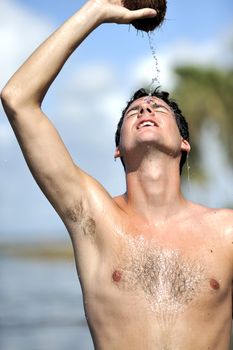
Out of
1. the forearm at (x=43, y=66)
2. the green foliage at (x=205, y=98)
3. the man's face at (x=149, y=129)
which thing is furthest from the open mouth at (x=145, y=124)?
the green foliage at (x=205, y=98)

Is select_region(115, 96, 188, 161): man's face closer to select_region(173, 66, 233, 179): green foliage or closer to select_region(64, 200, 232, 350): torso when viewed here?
select_region(64, 200, 232, 350): torso

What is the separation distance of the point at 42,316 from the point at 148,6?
32.7 ft

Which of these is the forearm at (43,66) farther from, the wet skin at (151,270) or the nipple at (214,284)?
the nipple at (214,284)

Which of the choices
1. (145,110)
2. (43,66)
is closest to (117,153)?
(145,110)

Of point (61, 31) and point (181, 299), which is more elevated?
point (61, 31)

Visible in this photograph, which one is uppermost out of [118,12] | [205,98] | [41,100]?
[205,98]

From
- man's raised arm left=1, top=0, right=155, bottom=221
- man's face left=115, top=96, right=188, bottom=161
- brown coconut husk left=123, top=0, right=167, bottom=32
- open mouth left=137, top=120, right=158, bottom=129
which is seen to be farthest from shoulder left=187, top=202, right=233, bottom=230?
brown coconut husk left=123, top=0, right=167, bottom=32

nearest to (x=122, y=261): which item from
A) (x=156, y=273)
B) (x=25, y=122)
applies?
(x=156, y=273)

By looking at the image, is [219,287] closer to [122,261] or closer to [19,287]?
[122,261]

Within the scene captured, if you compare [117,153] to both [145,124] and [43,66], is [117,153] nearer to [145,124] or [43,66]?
[145,124]

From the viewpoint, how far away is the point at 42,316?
14141mm

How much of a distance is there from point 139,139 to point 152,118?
16 cm

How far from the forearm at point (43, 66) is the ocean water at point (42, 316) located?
6738 mm

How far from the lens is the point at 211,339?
4.34 metres
